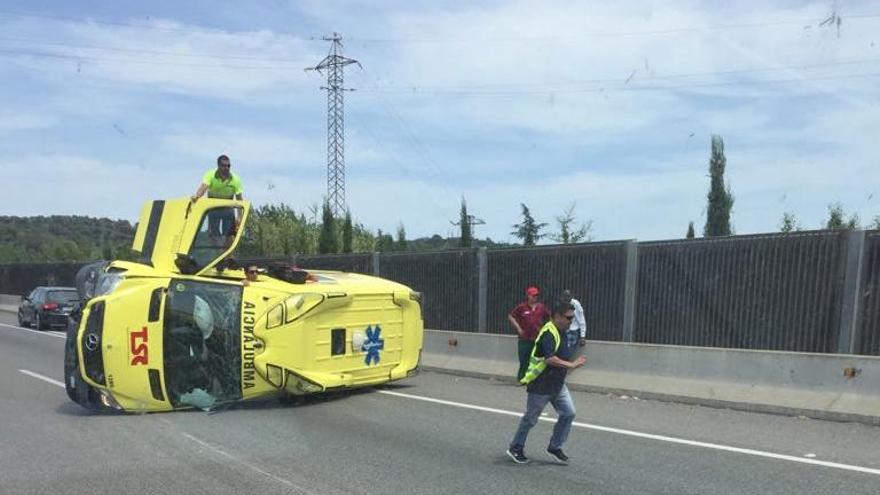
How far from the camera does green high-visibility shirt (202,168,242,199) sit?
10790 millimetres

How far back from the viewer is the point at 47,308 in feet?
86.0

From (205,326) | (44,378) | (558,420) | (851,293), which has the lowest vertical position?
(44,378)

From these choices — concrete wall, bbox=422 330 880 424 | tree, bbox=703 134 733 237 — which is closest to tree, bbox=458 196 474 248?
tree, bbox=703 134 733 237

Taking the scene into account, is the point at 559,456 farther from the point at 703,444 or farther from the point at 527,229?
the point at 527,229

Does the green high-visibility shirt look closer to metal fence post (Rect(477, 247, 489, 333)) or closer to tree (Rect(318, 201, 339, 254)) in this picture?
metal fence post (Rect(477, 247, 489, 333))

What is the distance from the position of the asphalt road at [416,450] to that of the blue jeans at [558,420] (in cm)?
22

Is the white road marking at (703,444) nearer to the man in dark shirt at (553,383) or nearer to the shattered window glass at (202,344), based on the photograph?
the man in dark shirt at (553,383)

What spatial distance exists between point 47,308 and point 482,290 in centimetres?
1706

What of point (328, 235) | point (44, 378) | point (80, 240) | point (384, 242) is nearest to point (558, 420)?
point (44, 378)

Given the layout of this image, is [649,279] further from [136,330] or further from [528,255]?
[136,330]

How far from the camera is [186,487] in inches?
252

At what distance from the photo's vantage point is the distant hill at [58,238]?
6425cm

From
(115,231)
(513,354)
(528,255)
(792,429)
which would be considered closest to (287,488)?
(792,429)

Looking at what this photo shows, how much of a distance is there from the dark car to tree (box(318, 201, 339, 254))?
38.0 feet
